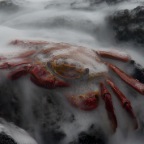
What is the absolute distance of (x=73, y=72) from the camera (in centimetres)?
318

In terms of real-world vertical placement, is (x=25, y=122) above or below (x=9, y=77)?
below

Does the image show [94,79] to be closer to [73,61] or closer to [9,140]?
[73,61]

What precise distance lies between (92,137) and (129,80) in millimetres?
687

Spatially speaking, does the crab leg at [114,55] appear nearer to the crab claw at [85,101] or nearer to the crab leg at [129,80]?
the crab leg at [129,80]

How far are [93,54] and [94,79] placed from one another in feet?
1.20

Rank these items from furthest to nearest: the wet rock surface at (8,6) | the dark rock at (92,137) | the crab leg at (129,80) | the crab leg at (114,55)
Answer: the wet rock surface at (8,6), the crab leg at (114,55), the crab leg at (129,80), the dark rock at (92,137)

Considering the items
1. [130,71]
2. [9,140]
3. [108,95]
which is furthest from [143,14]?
[9,140]

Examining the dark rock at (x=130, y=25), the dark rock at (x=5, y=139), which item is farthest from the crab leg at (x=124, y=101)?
the dark rock at (x=5, y=139)

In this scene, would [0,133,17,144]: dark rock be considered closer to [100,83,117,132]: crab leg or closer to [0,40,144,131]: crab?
[0,40,144,131]: crab

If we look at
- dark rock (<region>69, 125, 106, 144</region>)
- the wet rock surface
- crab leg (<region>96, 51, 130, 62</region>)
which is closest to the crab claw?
dark rock (<region>69, 125, 106, 144</region>)

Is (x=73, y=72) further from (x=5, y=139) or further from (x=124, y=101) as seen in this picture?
(x=5, y=139)

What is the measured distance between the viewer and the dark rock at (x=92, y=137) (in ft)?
9.82

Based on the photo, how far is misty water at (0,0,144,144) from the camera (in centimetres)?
305

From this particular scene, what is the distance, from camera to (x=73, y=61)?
3258mm
